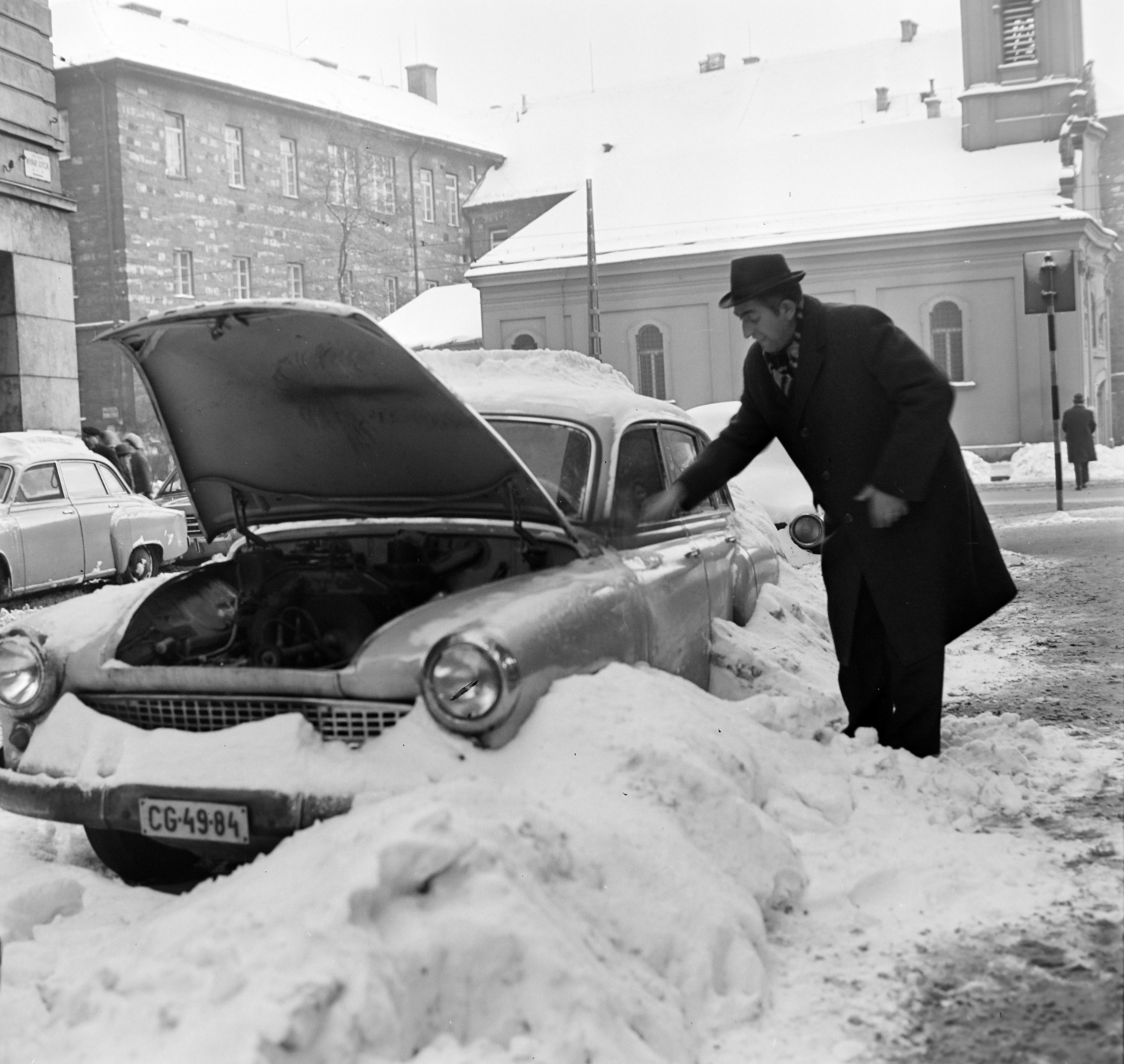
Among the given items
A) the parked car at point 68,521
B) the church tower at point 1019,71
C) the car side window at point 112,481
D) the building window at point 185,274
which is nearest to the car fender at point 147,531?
the parked car at point 68,521

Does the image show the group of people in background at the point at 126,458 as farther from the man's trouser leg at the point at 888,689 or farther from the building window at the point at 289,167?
the building window at the point at 289,167

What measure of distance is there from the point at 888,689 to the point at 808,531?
3.97 metres

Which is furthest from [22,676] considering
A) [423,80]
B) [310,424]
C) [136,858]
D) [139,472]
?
[423,80]

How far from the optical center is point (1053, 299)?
1762 centimetres

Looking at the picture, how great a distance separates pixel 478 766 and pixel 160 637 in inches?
64.1

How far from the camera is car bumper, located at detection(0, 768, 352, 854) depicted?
142 inches

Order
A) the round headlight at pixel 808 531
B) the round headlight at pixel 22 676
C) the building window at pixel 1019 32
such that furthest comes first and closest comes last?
the building window at pixel 1019 32, the round headlight at pixel 808 531, the round headlight at pixel 22 676

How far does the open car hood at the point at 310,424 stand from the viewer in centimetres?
440

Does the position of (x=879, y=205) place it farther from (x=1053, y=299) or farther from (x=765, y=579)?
(x=765, y=579)

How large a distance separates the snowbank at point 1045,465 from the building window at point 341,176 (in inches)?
1002

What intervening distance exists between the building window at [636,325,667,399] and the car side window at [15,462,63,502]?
26.1 meters

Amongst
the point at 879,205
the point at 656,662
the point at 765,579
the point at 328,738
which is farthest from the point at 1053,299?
the point at 879,205

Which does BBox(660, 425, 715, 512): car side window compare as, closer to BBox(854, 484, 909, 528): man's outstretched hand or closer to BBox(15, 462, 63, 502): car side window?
BBox(854, 484, 909, 528): man's outstretched hand

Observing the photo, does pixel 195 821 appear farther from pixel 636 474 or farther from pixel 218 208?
pixel 218 208
